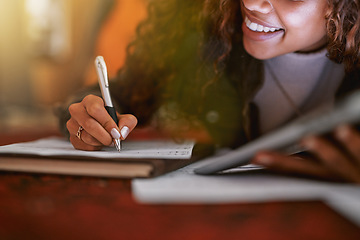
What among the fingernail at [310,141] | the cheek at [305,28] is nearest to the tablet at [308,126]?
the fingernail at [310,141]

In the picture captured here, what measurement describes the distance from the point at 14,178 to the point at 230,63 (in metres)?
0.59

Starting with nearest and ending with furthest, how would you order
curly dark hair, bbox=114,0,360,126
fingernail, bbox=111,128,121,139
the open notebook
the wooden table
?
the wooden table < the open notebook < fingernail, bbox=111,128,121,139 < curly dark hair, bbox=114,0,360,126

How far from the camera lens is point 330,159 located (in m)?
0.33

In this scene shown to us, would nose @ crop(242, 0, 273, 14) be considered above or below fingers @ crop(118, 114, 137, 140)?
above

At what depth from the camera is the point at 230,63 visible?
0.85 meters

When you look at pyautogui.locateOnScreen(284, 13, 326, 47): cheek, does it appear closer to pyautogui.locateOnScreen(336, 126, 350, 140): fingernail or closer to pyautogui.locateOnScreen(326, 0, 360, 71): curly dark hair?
pyautogui.locateOnScreen(326, 0, 360, 71): curly dark hair

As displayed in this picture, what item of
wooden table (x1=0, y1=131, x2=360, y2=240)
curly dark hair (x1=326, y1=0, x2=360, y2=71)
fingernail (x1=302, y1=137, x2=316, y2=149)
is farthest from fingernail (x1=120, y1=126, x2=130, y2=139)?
curly dark hair (x1=326, y1=0, x2=360, y2=71)

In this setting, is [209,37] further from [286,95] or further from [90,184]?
[90,184]

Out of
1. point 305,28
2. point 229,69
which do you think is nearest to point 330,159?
point 305,28

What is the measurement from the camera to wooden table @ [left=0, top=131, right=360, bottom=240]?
27 cm

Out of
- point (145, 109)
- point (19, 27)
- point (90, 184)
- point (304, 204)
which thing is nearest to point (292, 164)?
point (304, 204)

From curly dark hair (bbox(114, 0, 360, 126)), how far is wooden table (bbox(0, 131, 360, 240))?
1.80 feet

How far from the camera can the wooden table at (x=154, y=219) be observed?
27cm

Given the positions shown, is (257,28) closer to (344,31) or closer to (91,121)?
(344,31)
